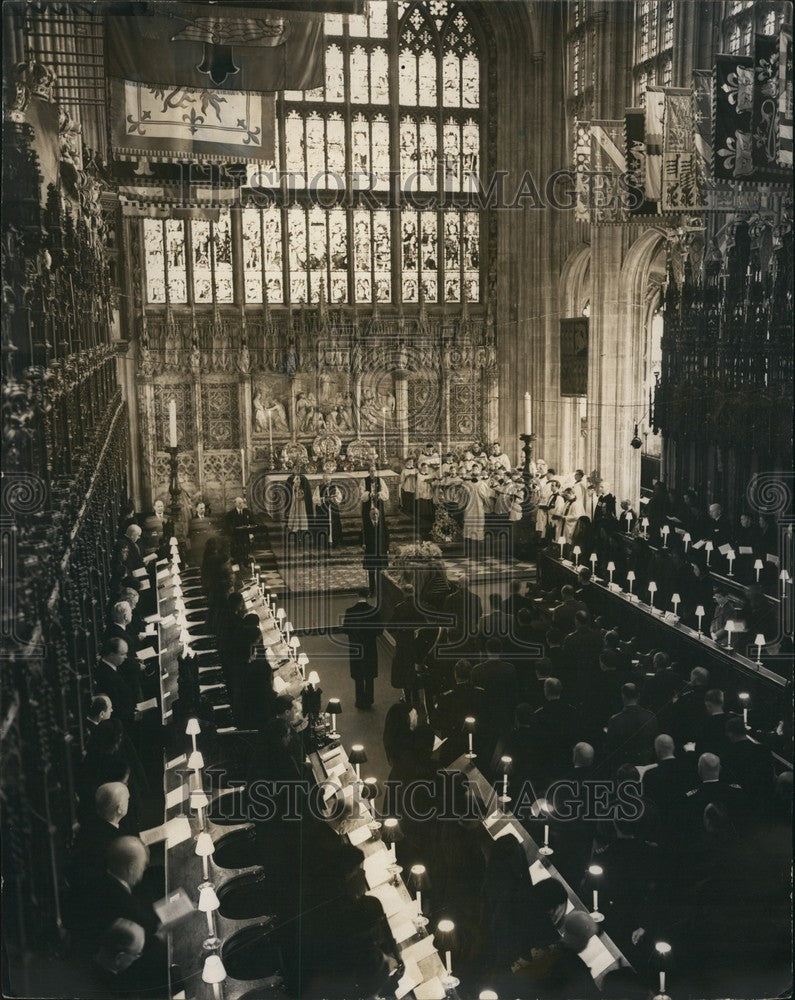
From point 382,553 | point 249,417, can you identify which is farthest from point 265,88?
point 249,417

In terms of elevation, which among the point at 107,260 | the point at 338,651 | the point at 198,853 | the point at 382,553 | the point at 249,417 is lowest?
the point at 198,853

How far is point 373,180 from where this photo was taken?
1285 centimetres

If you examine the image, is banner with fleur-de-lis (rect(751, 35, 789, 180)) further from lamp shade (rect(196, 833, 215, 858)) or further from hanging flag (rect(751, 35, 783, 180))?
lamp shade (rect(196, 833, 215, 858))

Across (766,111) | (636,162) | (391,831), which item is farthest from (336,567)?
(766,111)

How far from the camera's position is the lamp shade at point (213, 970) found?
6.88 m

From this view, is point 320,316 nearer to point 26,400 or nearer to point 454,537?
point 454,537

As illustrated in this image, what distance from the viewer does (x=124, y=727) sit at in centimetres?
792

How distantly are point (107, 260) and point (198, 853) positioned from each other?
23.9 feet

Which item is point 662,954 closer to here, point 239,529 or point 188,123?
point 239,529

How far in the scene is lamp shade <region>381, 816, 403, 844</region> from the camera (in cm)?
777

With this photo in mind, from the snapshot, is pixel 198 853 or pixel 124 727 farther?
pixel 124 727

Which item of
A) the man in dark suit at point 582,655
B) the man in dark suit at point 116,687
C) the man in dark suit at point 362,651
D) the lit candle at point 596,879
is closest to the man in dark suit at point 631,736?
the man in dark suit at point 582,655

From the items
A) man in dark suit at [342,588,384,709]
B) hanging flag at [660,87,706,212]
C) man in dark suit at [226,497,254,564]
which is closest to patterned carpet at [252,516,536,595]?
man in dark suit at [226,497,254,564]

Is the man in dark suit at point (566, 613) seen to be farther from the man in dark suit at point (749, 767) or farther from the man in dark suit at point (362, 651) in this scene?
the man in dark suit at point (749, 767)
